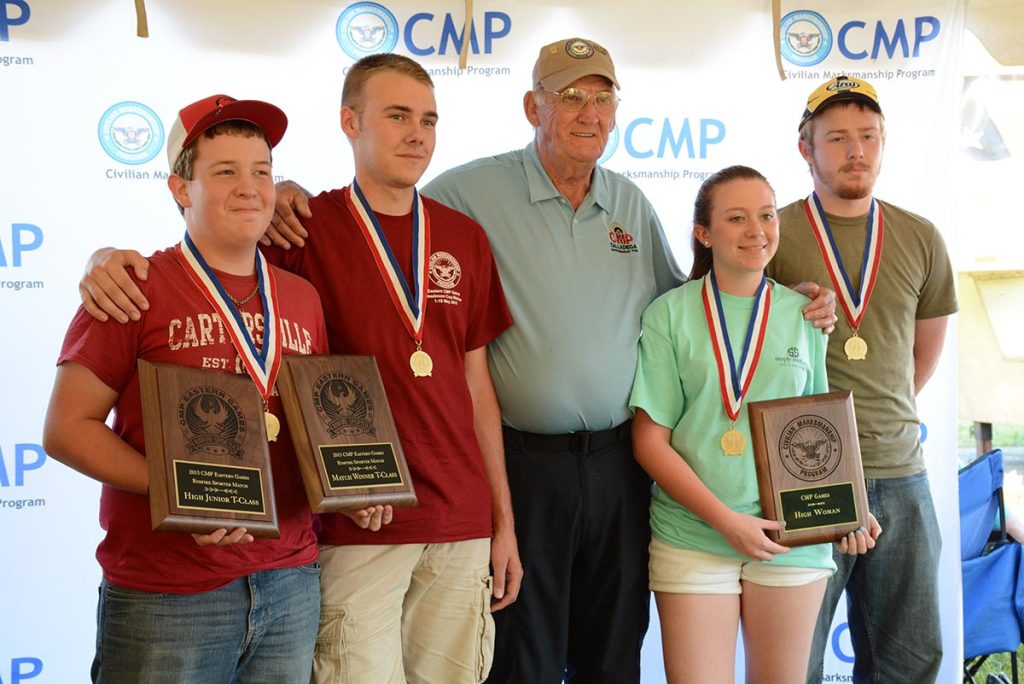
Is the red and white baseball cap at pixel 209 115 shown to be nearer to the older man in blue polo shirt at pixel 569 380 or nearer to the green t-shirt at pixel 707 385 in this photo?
the older man in blue polo shirt at pixel 569 380

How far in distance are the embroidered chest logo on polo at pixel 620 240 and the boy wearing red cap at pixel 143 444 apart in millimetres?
1040

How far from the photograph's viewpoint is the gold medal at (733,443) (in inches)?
107

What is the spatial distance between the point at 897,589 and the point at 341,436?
1.95 meters

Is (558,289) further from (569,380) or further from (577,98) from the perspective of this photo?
(577,98)

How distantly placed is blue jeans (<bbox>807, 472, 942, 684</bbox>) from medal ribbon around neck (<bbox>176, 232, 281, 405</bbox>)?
1.89m

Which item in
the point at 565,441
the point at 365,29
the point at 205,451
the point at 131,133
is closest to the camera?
the point at 205,451

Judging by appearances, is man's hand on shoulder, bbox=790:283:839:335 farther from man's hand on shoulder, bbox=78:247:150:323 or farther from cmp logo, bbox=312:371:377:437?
man's hand on shoulder, bbox=78:247:150:323

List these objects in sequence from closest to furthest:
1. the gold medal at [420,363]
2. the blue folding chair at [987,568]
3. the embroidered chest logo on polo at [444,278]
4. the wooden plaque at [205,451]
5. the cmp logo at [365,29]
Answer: the wooden plaque at [205,451] < the gold medal at [420,363] < the embroidered chest logo on polo at [444,278] < the cmp logo at [365,29] < the blue folding chair at [987,568]

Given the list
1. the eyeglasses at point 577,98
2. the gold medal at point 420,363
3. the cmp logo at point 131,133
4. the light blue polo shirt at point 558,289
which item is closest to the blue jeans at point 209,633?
the gold medal at point 420,363

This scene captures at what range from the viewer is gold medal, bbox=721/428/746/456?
107 inches

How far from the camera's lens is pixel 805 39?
4324mm

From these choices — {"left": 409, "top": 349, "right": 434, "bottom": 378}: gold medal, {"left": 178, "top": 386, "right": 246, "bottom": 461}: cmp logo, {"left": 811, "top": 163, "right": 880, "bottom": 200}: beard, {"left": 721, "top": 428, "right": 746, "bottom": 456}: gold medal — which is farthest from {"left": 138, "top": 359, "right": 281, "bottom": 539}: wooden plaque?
{"left": 811, "top": 163, "right": 880, "bottom": 200}: beard

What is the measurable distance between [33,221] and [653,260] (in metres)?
2.51

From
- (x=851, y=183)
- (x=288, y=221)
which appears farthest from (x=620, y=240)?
(x=288, y=221)
